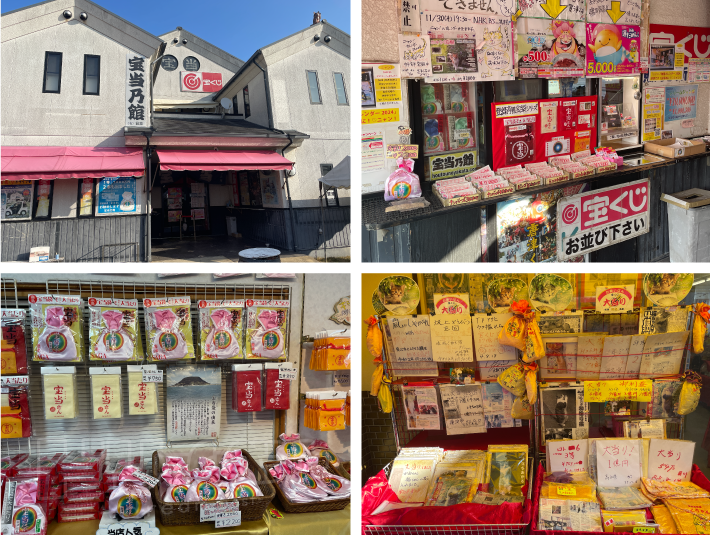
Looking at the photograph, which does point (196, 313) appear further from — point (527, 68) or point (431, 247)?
point (527, 68)

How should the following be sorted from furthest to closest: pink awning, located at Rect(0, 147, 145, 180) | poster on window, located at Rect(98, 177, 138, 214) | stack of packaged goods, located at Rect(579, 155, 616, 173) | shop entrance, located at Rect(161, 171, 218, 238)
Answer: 1. shop entrance, located at Rect(161, 171, 218, 238)
2. poster on window, located at Rect(98, 177, 138, 214)
3. pink awning, located at Rect(0, 147, 145, 180)
4. stack of packaged goods, located at Rect(579, 155, 616, 173)

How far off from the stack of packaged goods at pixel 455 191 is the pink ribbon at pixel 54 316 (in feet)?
5.46

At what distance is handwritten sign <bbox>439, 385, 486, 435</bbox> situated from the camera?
1.88 m

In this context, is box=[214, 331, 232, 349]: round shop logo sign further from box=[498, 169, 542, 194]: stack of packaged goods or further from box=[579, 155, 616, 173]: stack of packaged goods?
box=[579, 155, 616, 173]: stack of packaged goods

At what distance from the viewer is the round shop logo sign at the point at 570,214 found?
95.7 inches

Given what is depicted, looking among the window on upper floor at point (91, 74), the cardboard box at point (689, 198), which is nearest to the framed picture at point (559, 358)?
the cardboard box at point (689, 198)

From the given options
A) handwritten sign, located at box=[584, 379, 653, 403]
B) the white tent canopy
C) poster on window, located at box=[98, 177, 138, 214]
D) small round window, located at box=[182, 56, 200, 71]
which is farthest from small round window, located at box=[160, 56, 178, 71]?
handwritten sign, located at box=[584, 379, 653, 403]

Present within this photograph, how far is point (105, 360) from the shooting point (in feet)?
6.36

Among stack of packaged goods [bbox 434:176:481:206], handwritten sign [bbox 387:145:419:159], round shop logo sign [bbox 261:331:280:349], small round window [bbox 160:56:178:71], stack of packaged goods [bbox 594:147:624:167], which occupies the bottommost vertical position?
round shop logo sign [bbox 261:331:280:349]

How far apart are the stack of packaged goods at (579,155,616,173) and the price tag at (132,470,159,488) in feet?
8.17

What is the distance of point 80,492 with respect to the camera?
1812mm

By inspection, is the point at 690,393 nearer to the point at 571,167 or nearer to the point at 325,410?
the point at 571,167

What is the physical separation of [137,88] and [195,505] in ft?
10.1

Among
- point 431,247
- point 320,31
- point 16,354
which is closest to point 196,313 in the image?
point 16,354
